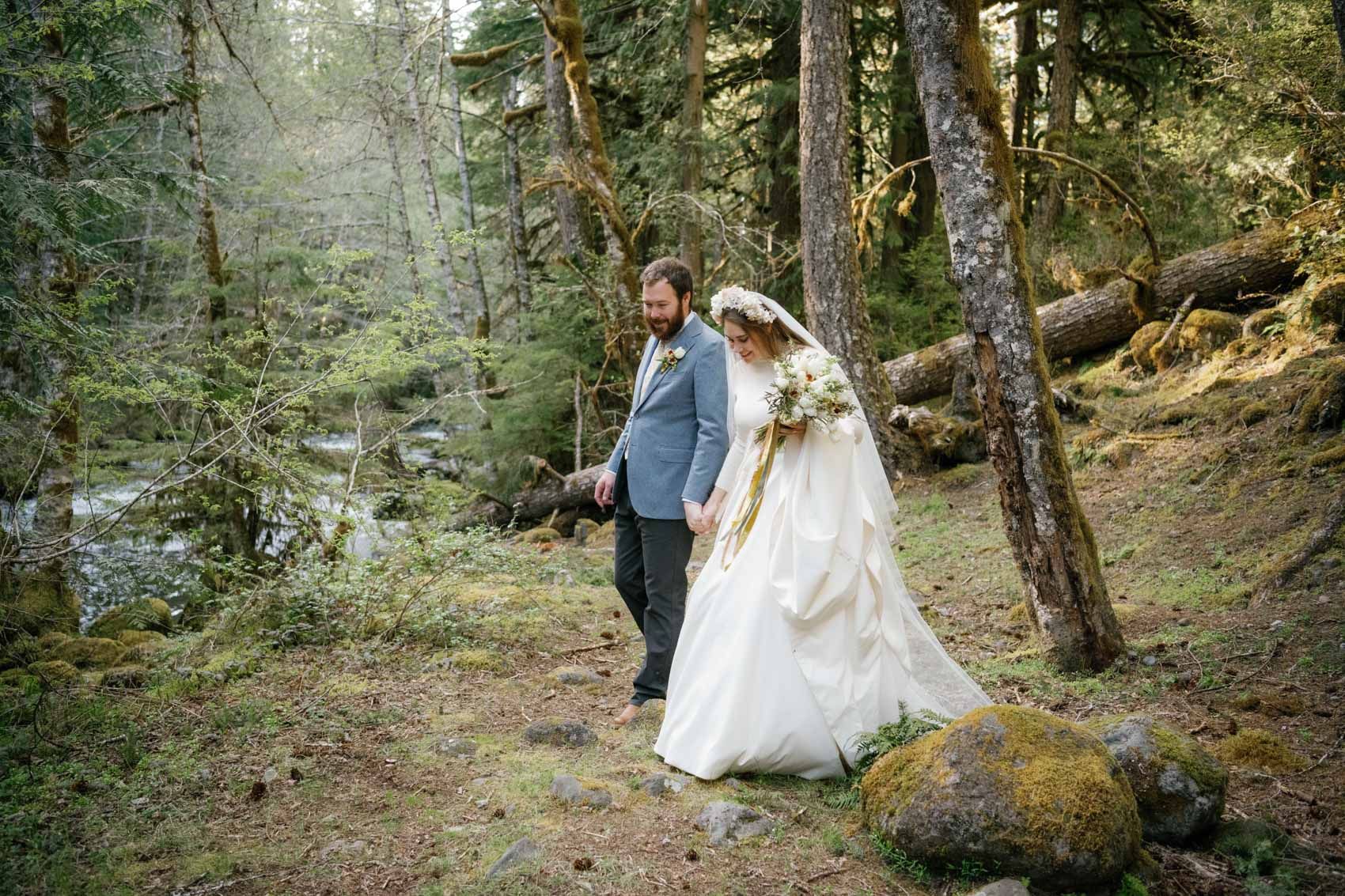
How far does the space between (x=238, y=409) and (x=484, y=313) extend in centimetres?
970

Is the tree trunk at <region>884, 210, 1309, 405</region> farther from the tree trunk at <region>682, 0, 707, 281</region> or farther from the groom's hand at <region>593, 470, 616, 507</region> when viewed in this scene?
the groom's hand at <region>593, 470, 616, 507</region>

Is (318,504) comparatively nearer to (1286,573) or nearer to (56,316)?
(56,316)

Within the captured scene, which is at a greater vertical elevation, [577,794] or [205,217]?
[205,217]

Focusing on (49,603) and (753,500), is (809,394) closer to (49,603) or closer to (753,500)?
(753,500)

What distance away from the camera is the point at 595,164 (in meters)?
11.1

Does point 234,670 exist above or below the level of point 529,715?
above

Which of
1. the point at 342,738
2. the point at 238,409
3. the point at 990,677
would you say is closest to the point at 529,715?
the point at 342,738

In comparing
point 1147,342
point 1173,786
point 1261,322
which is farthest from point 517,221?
point 1173,786

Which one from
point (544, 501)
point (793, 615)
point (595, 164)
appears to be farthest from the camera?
point (544, 501)

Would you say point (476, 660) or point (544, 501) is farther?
point (544, 501)

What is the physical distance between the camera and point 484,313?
1633 centimetres

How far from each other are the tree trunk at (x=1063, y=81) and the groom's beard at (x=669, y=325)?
1046 centimetres

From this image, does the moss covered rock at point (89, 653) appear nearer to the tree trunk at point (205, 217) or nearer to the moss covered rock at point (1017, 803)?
the moss covered rock at point (1017, 803)

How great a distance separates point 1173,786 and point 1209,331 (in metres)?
8.50
